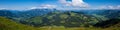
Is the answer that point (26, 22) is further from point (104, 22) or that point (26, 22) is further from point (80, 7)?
point (104, 22)

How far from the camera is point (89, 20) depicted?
10070 mm

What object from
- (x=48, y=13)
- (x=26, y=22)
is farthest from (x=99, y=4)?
(x=26, y=22)

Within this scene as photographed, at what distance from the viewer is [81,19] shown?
1027 centimetres

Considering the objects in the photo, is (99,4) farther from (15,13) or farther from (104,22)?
(15,13)

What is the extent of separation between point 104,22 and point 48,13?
92.5 inches

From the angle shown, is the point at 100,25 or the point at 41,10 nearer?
the point at 41,10

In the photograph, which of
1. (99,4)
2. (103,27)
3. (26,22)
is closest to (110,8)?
(99,4)

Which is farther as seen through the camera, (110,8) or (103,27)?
(103,27)

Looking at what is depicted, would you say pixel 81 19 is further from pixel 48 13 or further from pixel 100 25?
pixel 48 13

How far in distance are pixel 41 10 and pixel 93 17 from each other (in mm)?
2071

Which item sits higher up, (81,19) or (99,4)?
(99,4)

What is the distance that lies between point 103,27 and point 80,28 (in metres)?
1.17

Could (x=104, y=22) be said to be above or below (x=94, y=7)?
below

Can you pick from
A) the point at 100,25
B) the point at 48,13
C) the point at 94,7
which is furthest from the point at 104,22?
the point at 48,13
